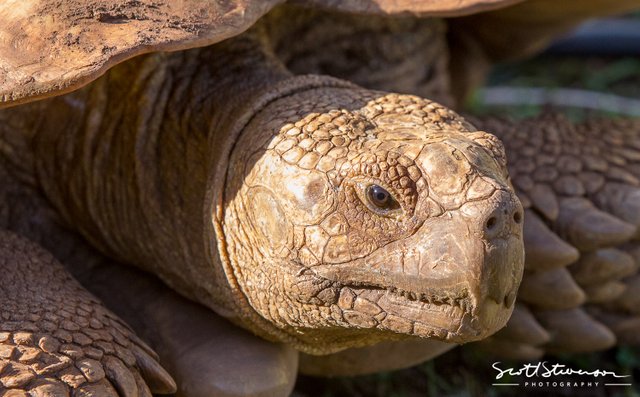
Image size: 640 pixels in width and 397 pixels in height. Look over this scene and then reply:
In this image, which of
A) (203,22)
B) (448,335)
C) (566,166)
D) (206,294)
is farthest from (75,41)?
(566,166)

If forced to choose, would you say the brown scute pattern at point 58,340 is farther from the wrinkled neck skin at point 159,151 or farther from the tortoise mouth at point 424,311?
the tortoise mouth at point 424,311

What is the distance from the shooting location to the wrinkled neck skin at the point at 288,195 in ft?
5.59

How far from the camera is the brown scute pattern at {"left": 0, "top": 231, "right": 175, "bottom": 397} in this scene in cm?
180

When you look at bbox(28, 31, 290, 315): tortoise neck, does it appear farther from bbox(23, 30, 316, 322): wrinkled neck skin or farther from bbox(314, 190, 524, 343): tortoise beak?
bbox(314, 190, 524, 343): tortoise beak

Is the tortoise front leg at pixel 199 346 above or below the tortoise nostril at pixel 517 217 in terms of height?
below

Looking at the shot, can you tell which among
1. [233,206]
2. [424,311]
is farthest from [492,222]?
[233,206]

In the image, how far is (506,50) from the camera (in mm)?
3443

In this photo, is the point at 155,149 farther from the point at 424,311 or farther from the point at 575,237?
the point at 575,237

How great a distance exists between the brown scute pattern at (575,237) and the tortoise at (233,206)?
0.02m

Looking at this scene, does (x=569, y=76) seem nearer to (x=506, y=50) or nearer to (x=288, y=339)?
(x=506, y=50)
